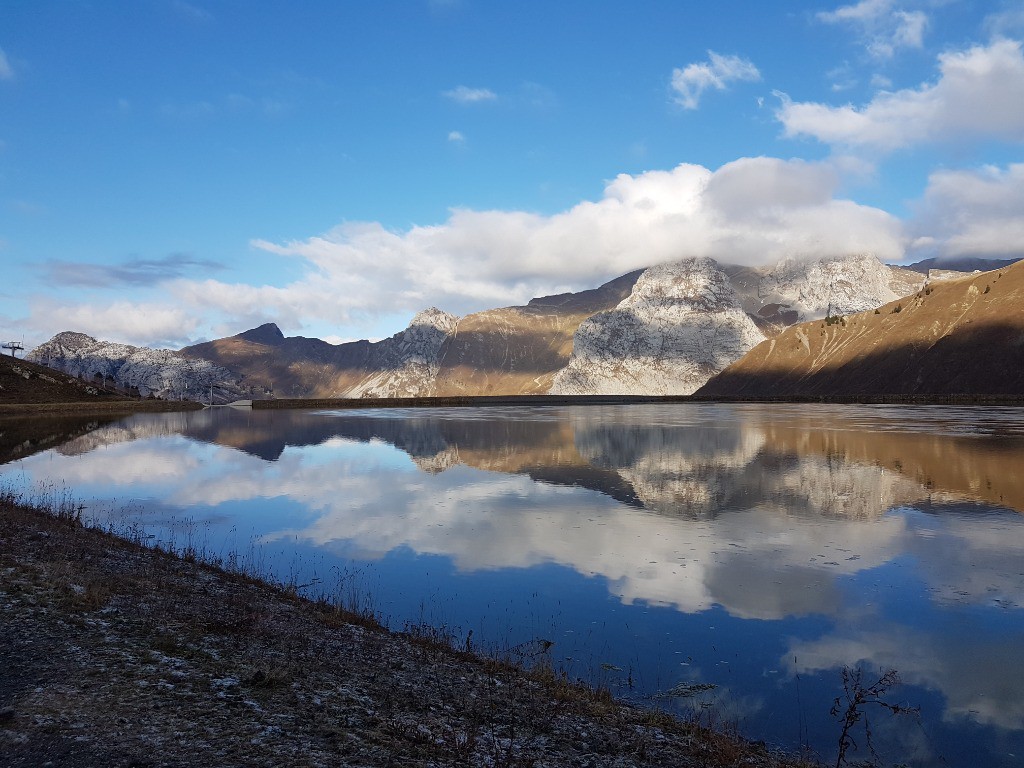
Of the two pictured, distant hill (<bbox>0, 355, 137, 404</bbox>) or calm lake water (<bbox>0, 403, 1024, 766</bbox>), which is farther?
distant hill (<bbox>0, 355, 137, 404</bbox>)

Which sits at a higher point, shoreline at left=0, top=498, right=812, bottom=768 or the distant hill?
the distant hill

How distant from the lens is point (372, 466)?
56094 mm

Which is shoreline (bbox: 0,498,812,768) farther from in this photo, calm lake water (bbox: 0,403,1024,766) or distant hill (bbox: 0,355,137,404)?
distant hill (bbox: 0,355,137,404)

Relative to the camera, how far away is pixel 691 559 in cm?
2414

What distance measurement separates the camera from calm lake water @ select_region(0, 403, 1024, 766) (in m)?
14.3

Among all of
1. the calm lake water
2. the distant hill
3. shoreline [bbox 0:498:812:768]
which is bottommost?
the calm lake water

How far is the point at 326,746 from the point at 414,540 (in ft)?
60.6

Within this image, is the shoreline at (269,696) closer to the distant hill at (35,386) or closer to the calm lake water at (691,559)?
the calm lake water at (691,559)

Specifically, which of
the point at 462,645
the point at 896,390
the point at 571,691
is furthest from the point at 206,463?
the point at 896,390

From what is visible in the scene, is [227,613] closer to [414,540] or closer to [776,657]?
[414,540]

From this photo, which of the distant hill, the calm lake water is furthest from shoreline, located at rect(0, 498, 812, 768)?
the distant hill

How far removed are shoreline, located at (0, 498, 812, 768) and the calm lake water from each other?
1.87 m

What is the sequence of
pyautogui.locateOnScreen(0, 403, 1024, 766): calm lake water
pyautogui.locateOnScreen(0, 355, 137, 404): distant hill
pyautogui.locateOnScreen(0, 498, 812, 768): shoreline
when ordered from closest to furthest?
pyautogui.locateOnScreen(0, 498, 812, 768): shoreline, pyautogui.locateOnScreen(0, 403, 1024, 766): calm lake water, pyautogui.locateOnScreen(0, 355, 137, 404): distant hill

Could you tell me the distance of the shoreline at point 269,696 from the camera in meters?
9.68
